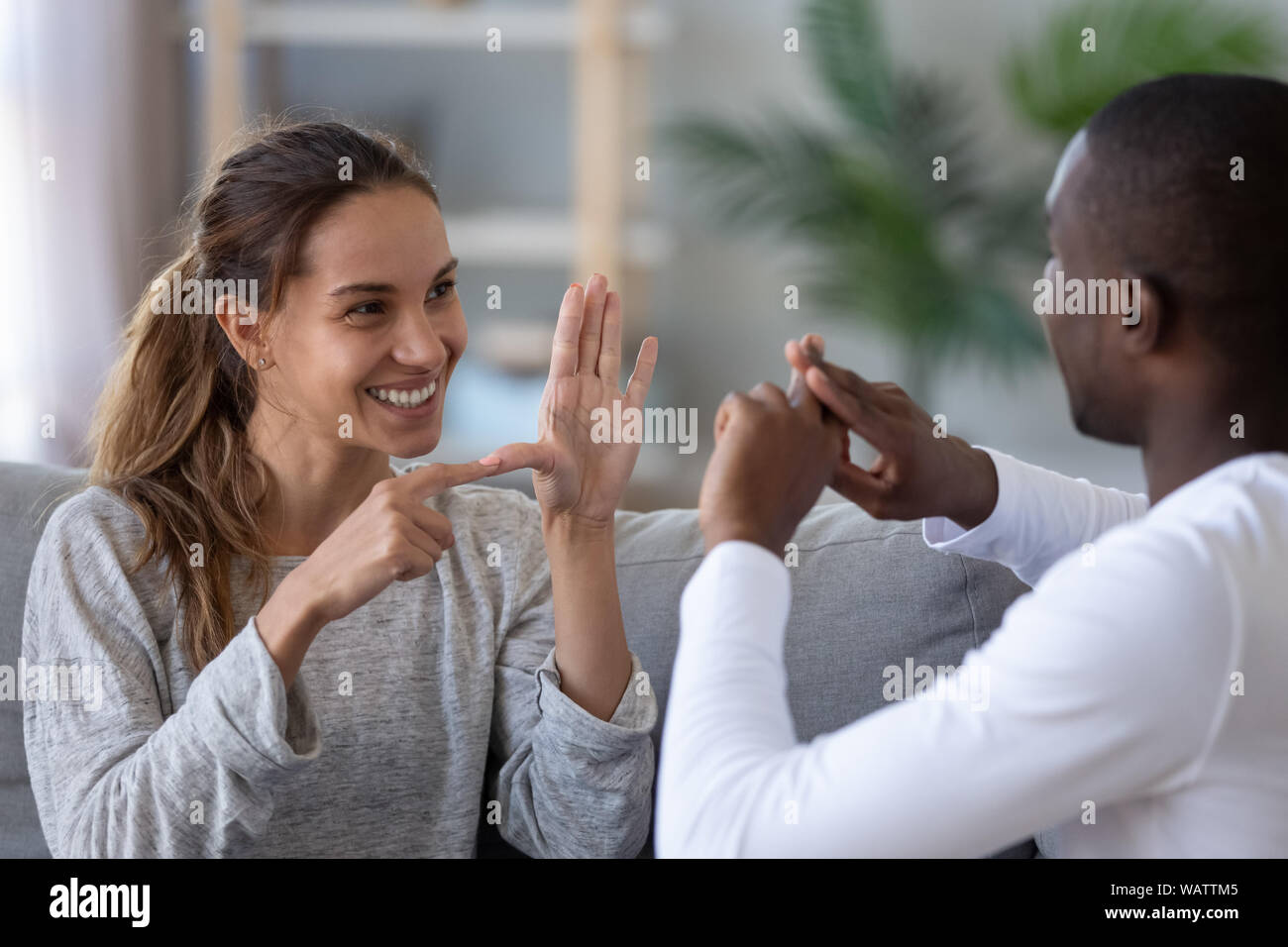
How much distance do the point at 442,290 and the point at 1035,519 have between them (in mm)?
701

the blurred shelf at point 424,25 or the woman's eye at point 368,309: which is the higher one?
the blurred shelf at point 424,25

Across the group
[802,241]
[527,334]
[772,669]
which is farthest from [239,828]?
[802,241]

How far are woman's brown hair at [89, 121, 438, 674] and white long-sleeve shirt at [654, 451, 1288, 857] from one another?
2.27 feet

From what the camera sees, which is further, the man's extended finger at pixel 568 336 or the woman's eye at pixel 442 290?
the woman's eye at pixel 442 290

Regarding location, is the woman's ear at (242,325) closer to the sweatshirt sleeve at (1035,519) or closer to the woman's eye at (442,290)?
the woman's eye at (442,290)

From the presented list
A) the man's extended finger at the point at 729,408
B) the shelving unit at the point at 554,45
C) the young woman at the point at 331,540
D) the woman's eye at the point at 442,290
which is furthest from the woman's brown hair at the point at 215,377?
the shelving unit at the point at 554,45

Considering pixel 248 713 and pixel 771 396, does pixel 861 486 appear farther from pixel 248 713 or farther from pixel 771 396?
pixel 248 713

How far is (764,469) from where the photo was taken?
810 millimetres

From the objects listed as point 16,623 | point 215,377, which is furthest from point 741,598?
point 16,623

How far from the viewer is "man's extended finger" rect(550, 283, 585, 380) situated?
48.6 inches

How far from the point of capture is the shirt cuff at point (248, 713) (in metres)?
1.03

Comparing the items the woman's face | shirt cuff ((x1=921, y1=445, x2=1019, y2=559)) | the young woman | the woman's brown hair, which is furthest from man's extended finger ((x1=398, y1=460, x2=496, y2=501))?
shirt cuff ((x1=921, y1=445, x2=1019, y2=559))

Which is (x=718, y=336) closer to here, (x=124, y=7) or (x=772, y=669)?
(x=124, y=7)
